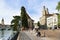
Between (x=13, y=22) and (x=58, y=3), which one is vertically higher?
(x=58, y=3)

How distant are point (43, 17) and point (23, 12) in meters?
51.0

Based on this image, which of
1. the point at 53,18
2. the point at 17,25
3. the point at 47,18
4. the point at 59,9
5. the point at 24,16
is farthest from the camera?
the point at 47,18

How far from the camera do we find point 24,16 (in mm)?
87625

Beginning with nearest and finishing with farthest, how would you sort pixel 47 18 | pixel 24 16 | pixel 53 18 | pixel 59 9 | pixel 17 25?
pixel 59 9
pixel 17 25
pixel 24 16
pixel 53 18
pixel 47 18

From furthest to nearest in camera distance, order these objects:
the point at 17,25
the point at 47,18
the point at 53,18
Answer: the point at 47,18
the point at 53,18
the point at 17,25

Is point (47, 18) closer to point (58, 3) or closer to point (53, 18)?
point (53, 18)

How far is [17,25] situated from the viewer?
81.8 metres

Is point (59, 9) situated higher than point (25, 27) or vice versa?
point (59, 9)

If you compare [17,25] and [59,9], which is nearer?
[59,9]

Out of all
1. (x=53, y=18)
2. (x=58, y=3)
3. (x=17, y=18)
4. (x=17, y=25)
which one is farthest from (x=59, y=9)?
(x=53, y=18)

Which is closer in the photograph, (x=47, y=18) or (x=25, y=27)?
(x=25, y=27)

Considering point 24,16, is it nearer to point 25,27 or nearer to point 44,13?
point 25,27

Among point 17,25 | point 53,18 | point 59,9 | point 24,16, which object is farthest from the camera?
point 53,18

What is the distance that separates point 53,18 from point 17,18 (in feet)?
103
